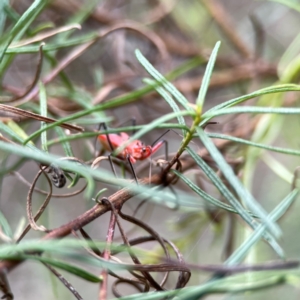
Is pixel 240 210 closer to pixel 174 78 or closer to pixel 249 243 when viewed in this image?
pixel 249 243

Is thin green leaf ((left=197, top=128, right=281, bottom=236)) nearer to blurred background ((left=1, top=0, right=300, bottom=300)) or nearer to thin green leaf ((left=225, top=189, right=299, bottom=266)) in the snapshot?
thin green leaf ((left=225, top=189, right=299, bottom=266))

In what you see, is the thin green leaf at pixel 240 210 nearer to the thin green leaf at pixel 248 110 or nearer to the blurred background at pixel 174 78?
the thin green leaf at pixel 248 110

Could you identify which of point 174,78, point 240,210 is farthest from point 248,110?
point 174,78

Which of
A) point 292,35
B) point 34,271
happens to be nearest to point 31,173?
point 34,271

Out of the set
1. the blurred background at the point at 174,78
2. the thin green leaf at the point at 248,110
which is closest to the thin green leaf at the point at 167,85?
the thin green leaf at the point at 248,110

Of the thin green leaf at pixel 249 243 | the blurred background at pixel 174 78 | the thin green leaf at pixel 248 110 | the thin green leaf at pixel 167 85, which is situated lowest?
the thin green leaf at pixel 249 243

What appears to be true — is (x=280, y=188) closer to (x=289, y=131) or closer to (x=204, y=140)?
(x=289, y=131)

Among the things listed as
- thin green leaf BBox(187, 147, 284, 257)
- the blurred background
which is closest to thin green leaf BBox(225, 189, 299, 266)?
thin green leaf BBox(187, 147, 284, 257)

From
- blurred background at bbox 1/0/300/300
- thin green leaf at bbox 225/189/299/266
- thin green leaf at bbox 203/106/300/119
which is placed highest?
blurred background at bbox 1/0/300/300
